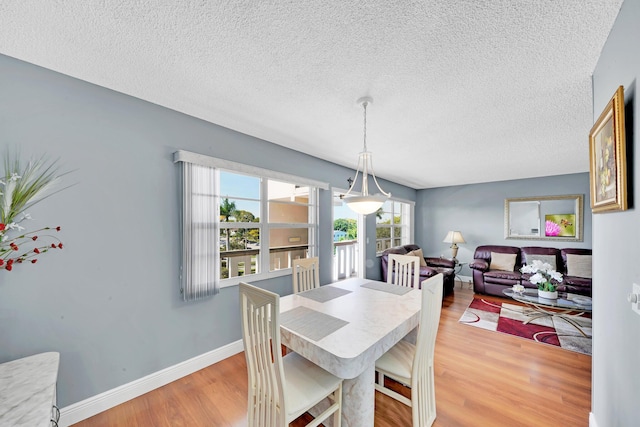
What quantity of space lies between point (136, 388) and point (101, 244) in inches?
46.7

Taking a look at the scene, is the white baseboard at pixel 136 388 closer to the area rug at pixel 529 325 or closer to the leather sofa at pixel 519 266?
the area rug at pixel 529 325

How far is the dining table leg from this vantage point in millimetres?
1483

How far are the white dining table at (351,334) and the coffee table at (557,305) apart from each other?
89.0 inches

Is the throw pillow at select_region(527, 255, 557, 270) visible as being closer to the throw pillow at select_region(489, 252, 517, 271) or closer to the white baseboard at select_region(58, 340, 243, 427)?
the throw pillow at select_region(489, 252, 517, 271)

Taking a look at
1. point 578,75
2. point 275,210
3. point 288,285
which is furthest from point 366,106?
point 288,285

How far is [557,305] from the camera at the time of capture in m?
2.99

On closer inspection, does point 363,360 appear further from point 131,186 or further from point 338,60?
point 131,186

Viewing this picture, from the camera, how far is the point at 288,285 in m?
3.12

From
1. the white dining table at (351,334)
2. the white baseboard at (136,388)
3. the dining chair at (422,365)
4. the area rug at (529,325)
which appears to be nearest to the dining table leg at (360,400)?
the white dining table at (351,334)

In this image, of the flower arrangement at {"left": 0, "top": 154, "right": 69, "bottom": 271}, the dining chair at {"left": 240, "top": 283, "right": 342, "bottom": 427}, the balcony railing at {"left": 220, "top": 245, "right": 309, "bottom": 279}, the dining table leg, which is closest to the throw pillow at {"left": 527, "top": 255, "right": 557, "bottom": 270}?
the balcony railing at {"left": 220, "top": 245, "right": 309, "bottom": 279}

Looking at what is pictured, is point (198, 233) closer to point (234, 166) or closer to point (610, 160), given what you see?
point (234, 166)

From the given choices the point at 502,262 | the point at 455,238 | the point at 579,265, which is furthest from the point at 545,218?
the point at 455,238

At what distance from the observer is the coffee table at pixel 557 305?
9.64 ft

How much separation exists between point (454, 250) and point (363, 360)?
5.25 meters
